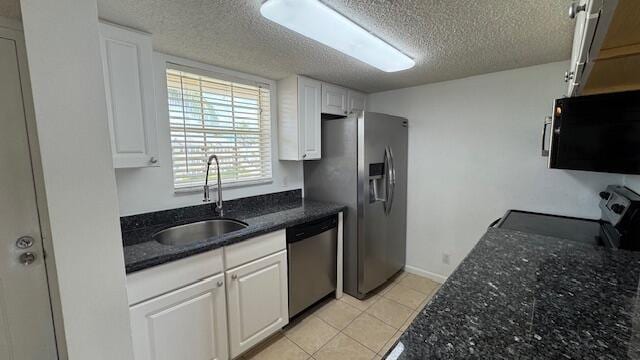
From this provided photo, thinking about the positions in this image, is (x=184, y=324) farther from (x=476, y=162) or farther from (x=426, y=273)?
(x=476, y=162)

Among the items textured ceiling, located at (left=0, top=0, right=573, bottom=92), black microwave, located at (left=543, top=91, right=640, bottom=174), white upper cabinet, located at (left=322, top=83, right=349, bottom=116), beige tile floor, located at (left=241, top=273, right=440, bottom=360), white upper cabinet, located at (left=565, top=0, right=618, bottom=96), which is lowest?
beige tile floor, located at (left=241, top=273, right=440, bottom=360)

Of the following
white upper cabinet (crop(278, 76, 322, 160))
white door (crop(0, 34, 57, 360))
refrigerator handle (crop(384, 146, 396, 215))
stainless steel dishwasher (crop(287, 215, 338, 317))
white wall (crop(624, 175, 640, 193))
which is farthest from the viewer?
refrigerator handle (crop(384, 146, 396, 215))

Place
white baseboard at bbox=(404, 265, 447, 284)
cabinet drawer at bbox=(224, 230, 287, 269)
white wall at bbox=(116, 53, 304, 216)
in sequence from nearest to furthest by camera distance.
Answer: cabinet drawer at bbox=(224, 230, 287, 269) → white wall at bbox=(116, 53, 304, 216) → white baseboard at bbox=(404, 265, 447, 284)

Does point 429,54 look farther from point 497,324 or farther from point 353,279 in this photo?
point 353,279

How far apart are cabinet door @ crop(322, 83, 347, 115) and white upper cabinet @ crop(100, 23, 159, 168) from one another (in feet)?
5.07

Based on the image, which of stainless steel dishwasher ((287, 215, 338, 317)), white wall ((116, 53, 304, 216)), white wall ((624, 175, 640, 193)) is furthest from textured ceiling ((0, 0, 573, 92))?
stainless steel dishwasher ((287, 215, 338, 317))

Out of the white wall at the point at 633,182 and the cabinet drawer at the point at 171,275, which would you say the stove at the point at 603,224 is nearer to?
the white wall at the point at 633,182

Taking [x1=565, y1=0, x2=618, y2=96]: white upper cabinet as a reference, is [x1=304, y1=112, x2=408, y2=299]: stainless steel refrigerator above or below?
below

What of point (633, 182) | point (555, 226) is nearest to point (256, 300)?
point (555, 226)

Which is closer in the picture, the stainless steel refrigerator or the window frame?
the window frame

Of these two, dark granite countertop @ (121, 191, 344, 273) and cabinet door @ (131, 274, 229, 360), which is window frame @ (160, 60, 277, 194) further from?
cabinet door @ (131, 274, 229, 360)

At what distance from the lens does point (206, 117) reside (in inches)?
84.3

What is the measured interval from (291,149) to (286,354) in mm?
1699

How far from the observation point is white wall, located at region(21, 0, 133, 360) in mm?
951
